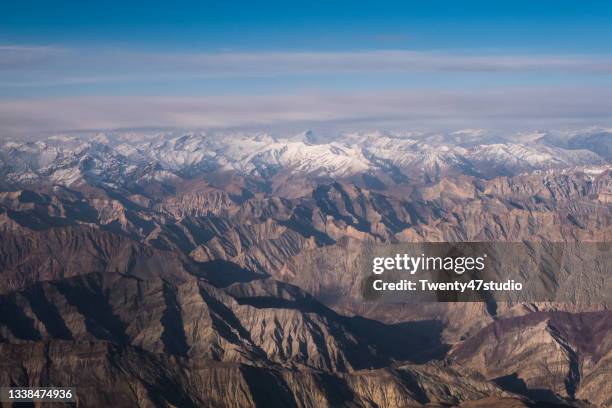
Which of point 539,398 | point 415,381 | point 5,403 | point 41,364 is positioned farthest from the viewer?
point 539,398

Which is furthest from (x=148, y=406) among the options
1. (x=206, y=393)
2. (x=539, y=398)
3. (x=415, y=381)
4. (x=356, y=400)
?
(x=539, y=398)

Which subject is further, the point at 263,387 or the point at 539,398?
the point at 539,398

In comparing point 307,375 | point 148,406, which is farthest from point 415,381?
point 148,406

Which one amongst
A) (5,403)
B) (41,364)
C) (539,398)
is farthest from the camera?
(539,398)

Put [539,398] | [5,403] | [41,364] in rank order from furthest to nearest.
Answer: [539,398] → [41,364] → [5,403]

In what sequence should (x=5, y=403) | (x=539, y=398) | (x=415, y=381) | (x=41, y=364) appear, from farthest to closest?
(x=539, y=398) < (x=415, y=381) < (x=41, y=364) < (x=5, y=403)

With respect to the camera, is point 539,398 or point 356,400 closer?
point 356,400

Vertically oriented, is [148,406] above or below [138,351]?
below

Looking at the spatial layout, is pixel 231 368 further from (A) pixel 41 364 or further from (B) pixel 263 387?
(A) pixel 41 364

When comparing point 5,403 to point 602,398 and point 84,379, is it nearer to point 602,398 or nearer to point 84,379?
point 84,379
